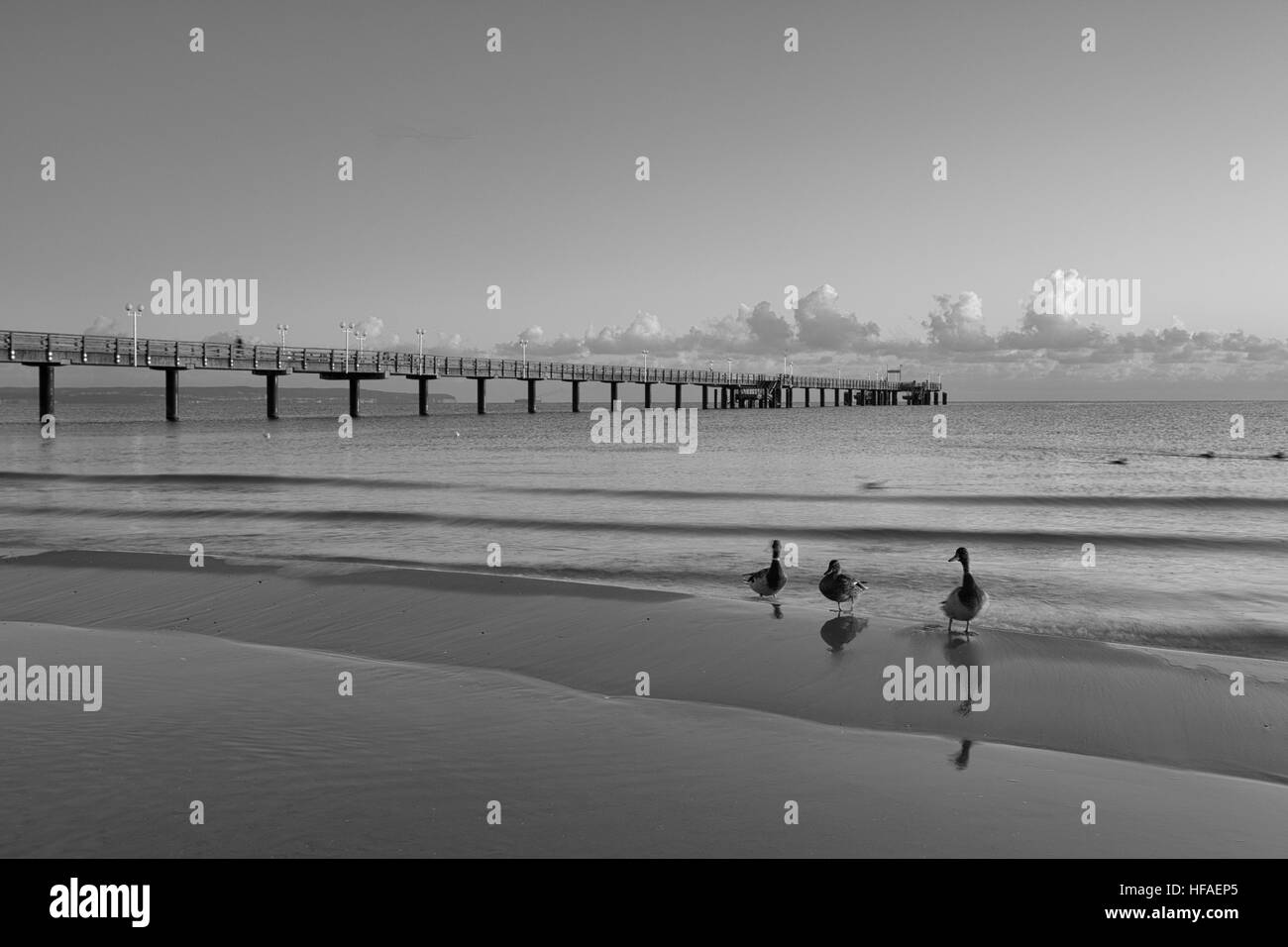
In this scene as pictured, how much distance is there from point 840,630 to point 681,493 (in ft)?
44.1

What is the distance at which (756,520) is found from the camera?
16422mm

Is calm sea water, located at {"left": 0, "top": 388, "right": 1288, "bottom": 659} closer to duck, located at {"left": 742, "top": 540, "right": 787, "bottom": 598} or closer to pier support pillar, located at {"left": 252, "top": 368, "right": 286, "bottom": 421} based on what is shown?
duck, located at {"left": 742, "top": 540, "right": 787, "bottom": 598}

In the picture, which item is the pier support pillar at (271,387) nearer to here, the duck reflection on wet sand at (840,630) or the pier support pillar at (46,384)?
the pier support pillar at (46,384)

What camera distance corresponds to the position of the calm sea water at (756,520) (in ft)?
31.9

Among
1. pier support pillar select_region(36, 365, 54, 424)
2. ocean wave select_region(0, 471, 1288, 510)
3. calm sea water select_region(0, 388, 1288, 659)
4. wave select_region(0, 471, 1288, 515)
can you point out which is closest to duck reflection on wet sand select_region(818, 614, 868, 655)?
calm sea water select_region(0, 388, 1288, 659)

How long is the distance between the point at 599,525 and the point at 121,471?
52.8 feet

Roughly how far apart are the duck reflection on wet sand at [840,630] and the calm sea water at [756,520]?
0.59 m

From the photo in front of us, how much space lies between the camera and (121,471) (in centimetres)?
2502

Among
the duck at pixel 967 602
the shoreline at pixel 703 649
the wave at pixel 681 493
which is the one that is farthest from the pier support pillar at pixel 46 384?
the duck at pixel 967 602

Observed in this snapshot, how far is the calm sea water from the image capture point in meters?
9.73

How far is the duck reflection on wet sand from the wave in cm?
1155

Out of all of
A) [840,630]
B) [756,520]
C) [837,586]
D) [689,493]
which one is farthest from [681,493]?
[840,630]

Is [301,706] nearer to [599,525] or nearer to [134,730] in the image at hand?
[134,730]
